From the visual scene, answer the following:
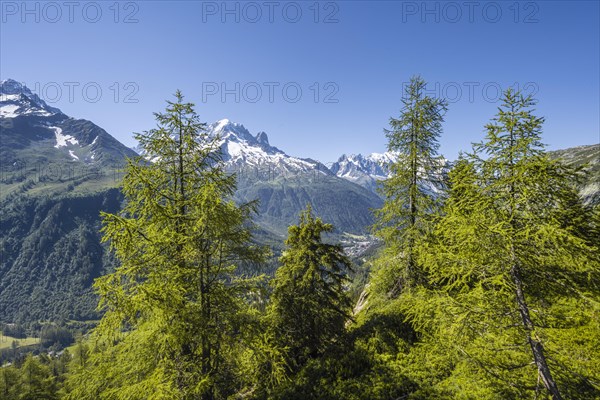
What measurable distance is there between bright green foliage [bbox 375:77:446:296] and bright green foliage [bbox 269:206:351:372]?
157 inches

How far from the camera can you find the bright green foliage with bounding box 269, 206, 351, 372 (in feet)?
65.5

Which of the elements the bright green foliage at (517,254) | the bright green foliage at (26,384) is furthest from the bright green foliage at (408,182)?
the bright green foliage at (26,384)

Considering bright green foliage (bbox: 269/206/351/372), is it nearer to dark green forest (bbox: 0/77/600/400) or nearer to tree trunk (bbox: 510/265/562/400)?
Result: dark green forest (bbox: 0/77/600/400)

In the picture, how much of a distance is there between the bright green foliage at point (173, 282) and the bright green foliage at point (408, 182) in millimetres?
9835

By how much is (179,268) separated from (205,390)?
4150mm

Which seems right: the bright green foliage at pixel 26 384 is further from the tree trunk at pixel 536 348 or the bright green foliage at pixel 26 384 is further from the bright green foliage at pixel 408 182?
the tree trunk at pixel 536 348

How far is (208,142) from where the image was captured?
1273 cm

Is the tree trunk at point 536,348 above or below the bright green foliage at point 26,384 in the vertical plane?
above

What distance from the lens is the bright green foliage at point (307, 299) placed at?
20.0 metres

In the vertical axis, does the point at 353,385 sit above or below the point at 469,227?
below

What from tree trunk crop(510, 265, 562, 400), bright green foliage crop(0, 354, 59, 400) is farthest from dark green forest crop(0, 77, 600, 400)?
bright green foliage crop(0, 354, 59, 400)

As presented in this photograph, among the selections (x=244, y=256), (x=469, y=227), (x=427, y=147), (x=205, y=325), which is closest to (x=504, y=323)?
(x=469, y=227)

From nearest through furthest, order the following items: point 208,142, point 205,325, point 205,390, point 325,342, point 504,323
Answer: point 504,323, point 205,390, point 205,325, point 208,142, point 325,342

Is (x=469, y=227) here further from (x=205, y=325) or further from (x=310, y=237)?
(x=310, y=237)
